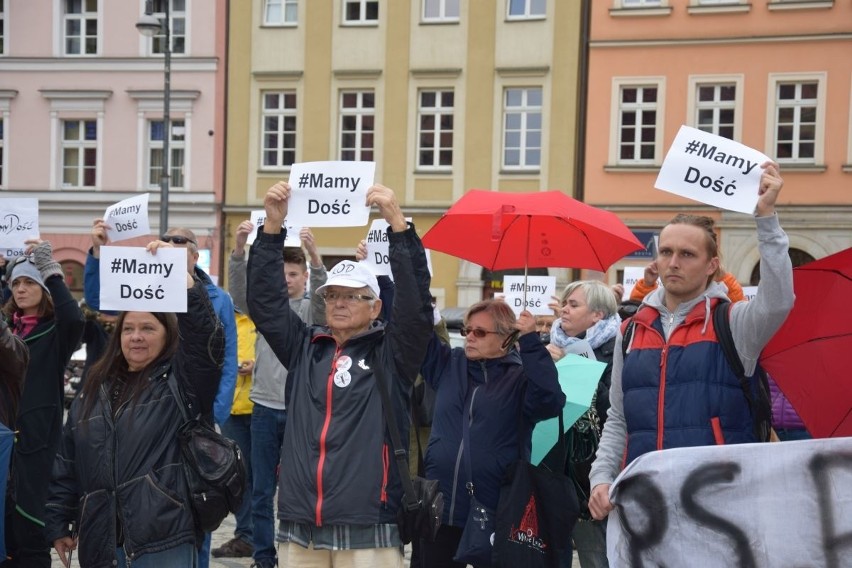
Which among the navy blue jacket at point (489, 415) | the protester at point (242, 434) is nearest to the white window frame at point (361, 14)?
the protester at point (242, 434)

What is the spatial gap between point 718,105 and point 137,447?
24.0 meters

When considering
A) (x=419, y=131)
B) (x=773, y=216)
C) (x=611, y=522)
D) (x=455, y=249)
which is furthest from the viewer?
(x=419, y=131)

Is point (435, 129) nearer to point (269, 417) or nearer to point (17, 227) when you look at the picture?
point (269, 417)

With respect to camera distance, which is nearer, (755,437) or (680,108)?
(755,437)

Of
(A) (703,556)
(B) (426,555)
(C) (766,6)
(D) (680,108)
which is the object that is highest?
(C) (766,6)

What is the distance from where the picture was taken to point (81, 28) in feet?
100.0

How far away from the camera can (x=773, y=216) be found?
155 inches

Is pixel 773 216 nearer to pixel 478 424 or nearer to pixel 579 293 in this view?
pixel 478 424

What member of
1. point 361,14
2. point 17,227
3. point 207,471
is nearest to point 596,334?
point 207,471

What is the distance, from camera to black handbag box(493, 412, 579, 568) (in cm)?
511

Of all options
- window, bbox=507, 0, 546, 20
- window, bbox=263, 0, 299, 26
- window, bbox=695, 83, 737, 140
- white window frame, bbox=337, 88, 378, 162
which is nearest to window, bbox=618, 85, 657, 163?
window, bbox=695, 83, 737, 140

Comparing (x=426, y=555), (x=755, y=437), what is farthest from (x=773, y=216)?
(x=426, y=555)

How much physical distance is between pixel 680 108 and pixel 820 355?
927 inches

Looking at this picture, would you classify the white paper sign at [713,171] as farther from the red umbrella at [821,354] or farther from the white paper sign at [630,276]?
the white paper sign at [630,276]
